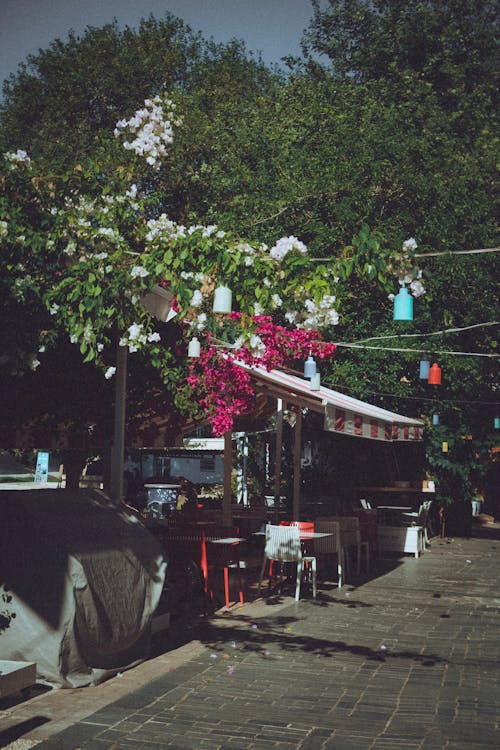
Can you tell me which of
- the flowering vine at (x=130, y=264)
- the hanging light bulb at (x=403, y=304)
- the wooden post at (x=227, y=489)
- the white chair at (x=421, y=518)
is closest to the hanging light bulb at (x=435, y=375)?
the white chair at (x=421, y=518)

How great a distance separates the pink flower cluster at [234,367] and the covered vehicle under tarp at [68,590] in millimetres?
3070

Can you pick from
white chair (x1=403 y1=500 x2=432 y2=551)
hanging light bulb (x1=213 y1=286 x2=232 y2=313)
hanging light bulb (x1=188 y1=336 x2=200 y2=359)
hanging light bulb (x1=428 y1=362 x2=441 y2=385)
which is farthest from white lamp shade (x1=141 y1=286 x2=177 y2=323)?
white chair (x1=403 y1=500 x2=432 y2=551)

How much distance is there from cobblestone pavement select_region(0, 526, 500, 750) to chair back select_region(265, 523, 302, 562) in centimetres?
56

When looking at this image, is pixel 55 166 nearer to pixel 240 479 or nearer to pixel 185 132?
pixel 240 479

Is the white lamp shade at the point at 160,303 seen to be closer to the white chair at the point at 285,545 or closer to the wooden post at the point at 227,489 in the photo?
the white chair at the point at 285,545

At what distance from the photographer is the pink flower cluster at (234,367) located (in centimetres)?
1032

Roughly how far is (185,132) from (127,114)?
13.2 feet

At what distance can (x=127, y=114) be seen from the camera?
28.7m

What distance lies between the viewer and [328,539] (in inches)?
496

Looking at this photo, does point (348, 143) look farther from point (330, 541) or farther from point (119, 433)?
point (119, 433)

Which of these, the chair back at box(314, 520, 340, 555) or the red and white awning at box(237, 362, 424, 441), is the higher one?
the red and white awning at box(237, 362, 424, 441)

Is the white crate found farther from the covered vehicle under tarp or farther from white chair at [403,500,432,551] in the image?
the covered vehicle under tarp

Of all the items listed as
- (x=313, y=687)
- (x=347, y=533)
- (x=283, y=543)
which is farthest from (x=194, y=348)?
(x=347, y=533)

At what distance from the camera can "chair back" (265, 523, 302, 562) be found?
1133 centimetres
